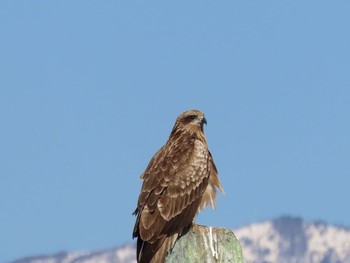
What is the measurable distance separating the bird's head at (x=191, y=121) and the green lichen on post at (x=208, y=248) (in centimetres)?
630

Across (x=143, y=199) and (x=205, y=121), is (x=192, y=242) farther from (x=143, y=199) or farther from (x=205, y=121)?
(x=205, y=121)

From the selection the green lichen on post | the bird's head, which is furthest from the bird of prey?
the green lichen on post

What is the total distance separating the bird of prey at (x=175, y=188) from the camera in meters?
24.7

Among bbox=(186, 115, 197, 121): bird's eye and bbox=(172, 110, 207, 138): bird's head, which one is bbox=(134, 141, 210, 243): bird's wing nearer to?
bbox=(172, 110, 207, 138): bird's head

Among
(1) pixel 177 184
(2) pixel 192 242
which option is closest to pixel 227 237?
(2) pixel 192 242

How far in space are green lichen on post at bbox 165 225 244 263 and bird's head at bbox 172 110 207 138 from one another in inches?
248

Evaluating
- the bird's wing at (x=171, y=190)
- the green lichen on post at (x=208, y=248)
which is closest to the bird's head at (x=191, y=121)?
the bird's wing at (x=171, y=190)

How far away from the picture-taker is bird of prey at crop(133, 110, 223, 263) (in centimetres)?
2469

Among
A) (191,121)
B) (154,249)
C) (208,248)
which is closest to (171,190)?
(154,249)

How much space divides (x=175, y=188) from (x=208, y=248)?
4966mm

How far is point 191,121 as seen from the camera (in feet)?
92.8

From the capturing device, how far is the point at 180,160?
87.8 ft

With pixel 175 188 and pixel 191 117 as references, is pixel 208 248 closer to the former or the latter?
pixel 175 188

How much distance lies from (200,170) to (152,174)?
3.74ft
